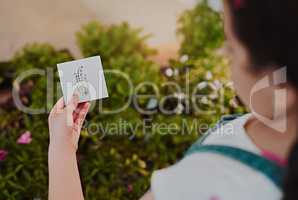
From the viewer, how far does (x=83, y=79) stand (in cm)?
93

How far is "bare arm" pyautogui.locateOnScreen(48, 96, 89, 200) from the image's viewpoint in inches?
29.2

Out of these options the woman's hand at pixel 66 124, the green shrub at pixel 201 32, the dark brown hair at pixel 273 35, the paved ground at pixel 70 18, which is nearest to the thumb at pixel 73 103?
the woman's hand at pixel 66 124

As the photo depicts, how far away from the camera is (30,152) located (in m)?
1.53

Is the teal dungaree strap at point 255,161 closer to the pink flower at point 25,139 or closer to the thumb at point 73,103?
the thumb at point 73,103

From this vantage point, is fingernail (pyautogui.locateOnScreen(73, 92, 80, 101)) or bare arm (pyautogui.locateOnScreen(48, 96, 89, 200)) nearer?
bare arm (pyautogui.locateOnScreen(48, 96, 89, 200))

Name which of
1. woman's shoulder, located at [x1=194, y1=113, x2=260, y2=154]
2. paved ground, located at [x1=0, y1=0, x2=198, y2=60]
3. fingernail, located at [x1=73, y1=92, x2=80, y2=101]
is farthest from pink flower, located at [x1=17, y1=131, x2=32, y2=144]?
woman's shoulder, located at [x1=194, y1=113, x2=260, y2=154]

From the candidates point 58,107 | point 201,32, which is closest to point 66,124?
point 58,107

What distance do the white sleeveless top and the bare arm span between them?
0.71 feet

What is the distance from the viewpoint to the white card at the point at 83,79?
0.87 meters

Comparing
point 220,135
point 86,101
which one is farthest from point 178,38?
point 220,135

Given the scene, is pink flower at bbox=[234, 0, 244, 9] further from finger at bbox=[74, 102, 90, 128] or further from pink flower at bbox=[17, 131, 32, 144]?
pink flower at bbox=[17, 131, 32, 144]

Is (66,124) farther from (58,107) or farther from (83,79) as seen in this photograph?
(83,79)

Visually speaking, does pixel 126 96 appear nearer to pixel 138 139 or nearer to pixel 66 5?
pixel 138 139

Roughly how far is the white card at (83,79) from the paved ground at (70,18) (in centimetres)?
110
